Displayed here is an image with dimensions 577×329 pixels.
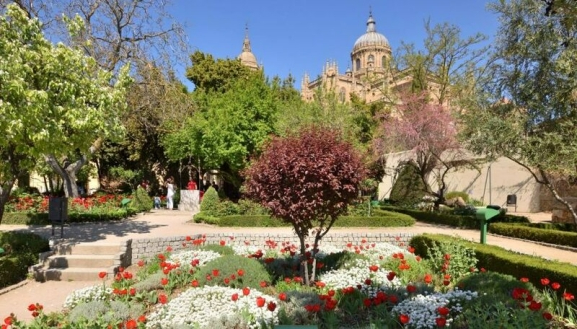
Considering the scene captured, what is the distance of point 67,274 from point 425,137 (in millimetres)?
17582

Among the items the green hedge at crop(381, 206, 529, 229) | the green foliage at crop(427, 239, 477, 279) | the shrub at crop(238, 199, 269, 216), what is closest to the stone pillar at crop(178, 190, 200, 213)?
the shrub at crop(238, 199, 269, 216)

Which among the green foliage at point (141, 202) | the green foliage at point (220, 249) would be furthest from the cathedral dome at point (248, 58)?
the green foliage at point (220, 249)

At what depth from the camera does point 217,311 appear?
4.89 m

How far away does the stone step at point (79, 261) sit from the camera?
8.31 metres

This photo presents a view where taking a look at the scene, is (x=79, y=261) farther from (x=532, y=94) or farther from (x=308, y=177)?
(x=532, y=94)

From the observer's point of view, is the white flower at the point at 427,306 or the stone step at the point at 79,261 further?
the stone step at the point at 79,261

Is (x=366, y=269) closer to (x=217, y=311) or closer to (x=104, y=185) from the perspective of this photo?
(x=217, y=311)

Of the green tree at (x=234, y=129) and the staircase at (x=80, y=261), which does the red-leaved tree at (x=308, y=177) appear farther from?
the green tree at (x=234, y=129)

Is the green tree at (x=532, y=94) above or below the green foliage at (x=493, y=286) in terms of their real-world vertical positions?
above

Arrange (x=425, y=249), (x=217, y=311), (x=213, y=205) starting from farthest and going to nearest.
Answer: (x=213, y=205) → (x=425, y=249) → (x=217, y=311)

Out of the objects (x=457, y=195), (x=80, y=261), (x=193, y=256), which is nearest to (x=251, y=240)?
(x=193, y=256)

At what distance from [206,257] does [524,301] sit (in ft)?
18.3

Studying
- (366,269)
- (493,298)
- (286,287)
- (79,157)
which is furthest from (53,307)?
(79,157)

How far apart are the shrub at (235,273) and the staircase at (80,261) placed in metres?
2.93
